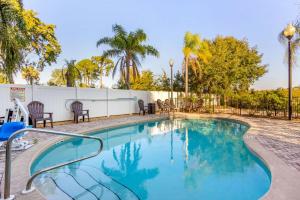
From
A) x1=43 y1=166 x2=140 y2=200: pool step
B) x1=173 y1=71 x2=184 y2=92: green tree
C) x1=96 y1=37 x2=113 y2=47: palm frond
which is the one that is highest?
x1=96 y1=37 x2=113 y2=47: palm frond

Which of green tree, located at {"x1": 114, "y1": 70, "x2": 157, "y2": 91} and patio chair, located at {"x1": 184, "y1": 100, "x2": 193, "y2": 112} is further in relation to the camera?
green tree, located at {"x1": 114, "y1": 70, "x2": 157, "y2": 91}

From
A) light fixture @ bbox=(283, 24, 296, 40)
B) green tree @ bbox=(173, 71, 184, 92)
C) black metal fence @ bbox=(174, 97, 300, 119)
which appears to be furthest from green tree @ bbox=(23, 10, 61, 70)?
light fixture @ bbox=(283, 24, 296, 40)

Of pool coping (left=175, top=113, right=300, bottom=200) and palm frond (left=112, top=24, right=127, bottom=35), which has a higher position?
palm frond (left=112, top=24, right=127, bottom=35)

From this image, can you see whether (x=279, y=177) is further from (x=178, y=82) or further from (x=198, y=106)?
(x=178, y=82)

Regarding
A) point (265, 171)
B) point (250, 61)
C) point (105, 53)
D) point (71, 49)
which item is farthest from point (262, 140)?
point (71, 49)

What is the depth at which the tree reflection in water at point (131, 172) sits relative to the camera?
3551mm

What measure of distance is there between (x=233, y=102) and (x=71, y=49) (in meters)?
18.9

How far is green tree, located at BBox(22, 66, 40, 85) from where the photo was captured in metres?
19.0

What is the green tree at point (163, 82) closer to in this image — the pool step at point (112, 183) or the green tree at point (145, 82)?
the green tree at point (145, 82)

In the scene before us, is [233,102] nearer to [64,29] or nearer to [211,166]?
[211,166]

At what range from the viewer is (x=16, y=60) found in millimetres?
7566

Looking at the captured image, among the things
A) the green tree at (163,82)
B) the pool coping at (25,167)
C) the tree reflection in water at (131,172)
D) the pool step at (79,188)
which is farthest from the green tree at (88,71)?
the pool step at (79,188)

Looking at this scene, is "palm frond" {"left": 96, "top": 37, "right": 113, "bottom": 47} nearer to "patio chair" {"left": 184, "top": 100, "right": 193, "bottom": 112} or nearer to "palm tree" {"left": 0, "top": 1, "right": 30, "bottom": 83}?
"palm tree" {"left": 0, "top": 1, "right": 30, "bottom": 83}

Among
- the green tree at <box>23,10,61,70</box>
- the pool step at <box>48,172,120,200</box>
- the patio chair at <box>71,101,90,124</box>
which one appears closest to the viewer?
the pool step at <box>48,172,120,200</box>
